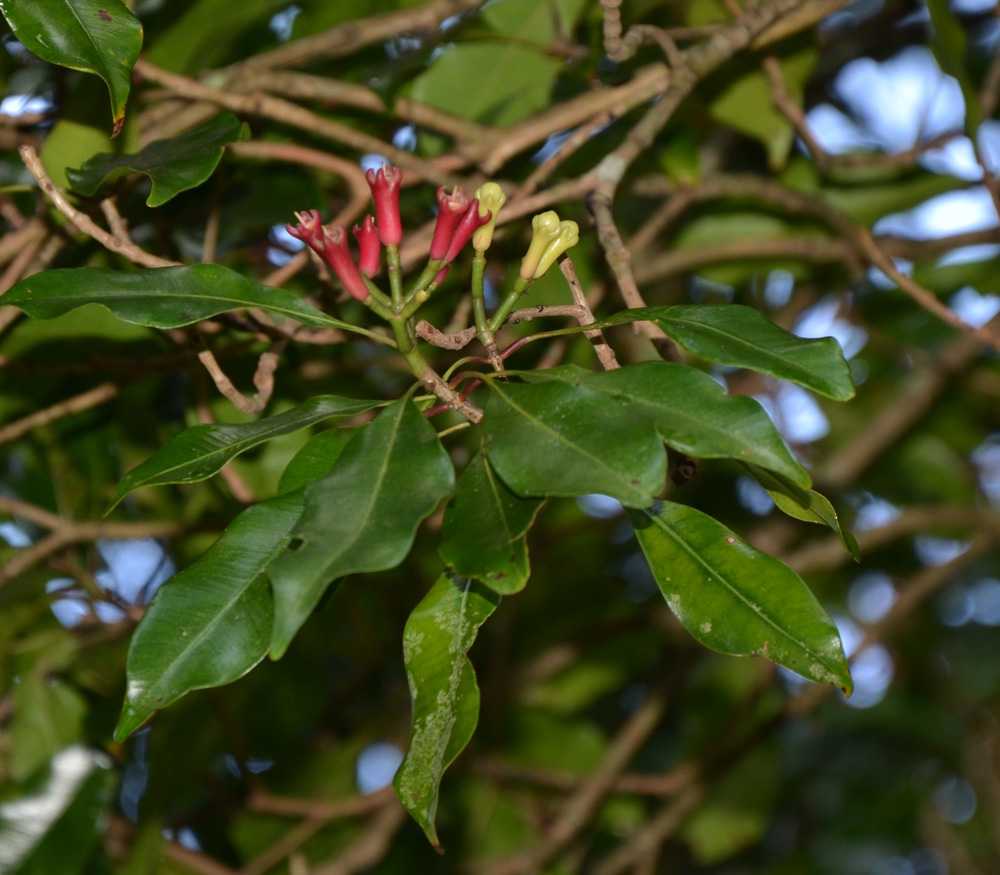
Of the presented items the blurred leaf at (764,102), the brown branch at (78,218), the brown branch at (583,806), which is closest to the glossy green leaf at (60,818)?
the brown branch at (583,806)

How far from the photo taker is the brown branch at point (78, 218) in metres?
0.84

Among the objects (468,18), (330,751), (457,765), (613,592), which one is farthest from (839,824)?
(468,18)

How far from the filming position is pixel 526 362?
5.08 feet

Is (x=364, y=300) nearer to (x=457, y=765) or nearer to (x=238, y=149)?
(x=238, y=149)

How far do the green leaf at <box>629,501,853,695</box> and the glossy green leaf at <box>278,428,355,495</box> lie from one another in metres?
0.25

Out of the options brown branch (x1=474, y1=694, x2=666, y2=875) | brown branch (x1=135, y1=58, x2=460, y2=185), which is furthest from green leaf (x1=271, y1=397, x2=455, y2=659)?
brown branch (x1=474, y1=694, x2=666, y2=875)

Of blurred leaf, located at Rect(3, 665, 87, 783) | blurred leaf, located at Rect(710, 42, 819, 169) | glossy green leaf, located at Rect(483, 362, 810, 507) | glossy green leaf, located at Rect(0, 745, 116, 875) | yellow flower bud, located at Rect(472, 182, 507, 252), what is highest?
yellow flower bud, located at Rect(472, 182, 507, 252)

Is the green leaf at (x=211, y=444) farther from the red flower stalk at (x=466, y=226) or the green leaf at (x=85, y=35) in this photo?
the green leaf at (x=85, y=35)

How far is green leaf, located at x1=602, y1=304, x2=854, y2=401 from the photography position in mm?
640

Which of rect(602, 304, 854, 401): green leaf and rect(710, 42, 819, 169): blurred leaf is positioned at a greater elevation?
rect(602, 304, 854, 401): green leaf

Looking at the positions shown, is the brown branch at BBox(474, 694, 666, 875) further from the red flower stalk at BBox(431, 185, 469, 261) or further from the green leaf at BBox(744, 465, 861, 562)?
the red flower stalk at BBox(431, 185, 469, 261)

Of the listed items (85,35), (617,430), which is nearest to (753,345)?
(617,430)

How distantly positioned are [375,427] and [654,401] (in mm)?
190

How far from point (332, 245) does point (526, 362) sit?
0.86m
